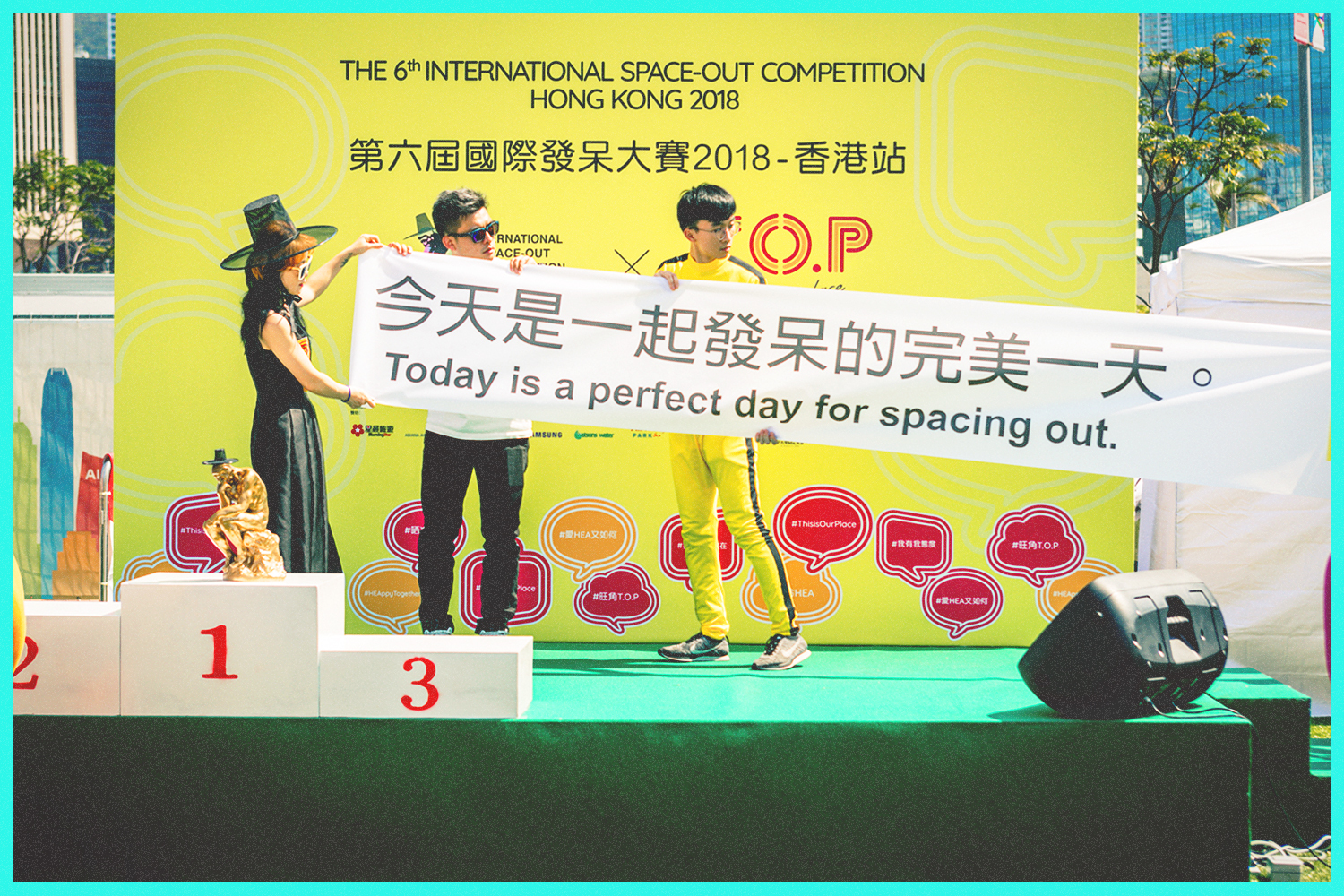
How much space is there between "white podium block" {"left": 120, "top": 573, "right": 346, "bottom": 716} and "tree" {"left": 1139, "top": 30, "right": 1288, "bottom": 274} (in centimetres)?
1378

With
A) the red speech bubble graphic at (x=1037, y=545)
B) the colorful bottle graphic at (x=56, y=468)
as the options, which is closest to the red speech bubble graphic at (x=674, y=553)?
the red speech bubble graphic at (x=1037, y=545)

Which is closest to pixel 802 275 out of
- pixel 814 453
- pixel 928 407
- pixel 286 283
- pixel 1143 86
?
pixel 814 453

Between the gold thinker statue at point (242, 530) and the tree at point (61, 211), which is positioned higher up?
the tree at point (61, 211)

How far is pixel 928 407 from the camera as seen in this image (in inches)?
131

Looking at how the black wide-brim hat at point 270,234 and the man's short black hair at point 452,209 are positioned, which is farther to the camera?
the man's short black hair at point 452,209

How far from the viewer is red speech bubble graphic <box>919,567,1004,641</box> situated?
162 inches

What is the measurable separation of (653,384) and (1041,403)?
1.17 meters

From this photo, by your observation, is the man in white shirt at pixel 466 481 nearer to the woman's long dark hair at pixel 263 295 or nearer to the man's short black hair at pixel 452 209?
the man's short black hair at pixel 452 209

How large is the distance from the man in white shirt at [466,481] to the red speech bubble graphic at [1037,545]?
1.81m

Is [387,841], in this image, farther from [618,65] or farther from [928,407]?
[618,65]

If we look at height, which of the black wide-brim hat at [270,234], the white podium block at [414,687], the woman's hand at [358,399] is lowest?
the white podium block at [414,687]

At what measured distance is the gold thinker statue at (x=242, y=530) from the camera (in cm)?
287

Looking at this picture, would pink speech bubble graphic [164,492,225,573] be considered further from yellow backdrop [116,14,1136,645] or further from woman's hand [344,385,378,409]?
woman's hand [344,385,378,409]

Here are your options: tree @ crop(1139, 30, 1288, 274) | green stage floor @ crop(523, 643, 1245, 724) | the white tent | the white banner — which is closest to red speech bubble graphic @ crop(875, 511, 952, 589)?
green stage floor @ crop(523, 643, 1245, 724)
